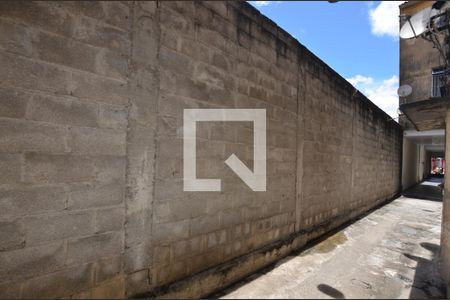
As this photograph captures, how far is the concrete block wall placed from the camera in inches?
73.5

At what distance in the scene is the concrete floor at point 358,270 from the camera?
3318 mm

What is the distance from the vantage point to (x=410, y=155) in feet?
53.4

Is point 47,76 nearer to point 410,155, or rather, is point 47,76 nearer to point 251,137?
point 251,137

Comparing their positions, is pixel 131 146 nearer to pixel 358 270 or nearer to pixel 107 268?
pixel 107 268

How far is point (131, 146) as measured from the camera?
2.39m

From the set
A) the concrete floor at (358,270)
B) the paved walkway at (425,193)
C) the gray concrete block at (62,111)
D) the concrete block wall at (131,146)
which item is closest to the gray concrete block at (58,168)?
the concrete block wall at (131,146)

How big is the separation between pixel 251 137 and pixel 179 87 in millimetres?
1332

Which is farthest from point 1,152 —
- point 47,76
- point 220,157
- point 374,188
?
point 374,188

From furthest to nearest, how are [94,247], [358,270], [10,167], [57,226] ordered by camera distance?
[358,270] < [94,247] < [57,226] < [10,167]

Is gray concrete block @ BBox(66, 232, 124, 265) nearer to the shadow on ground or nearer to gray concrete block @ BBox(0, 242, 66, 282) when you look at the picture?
gray concrete block @ BBox(0, 242, 66, 282)

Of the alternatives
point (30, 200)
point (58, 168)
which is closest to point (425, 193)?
point (58, 168)

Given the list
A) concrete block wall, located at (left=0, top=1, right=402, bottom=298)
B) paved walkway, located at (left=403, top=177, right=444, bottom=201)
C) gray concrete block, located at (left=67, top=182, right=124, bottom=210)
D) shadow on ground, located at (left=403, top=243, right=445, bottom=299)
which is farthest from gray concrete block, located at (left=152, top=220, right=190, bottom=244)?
paved walkway, located at (left=403, top=177, right=444, bottom=201)
